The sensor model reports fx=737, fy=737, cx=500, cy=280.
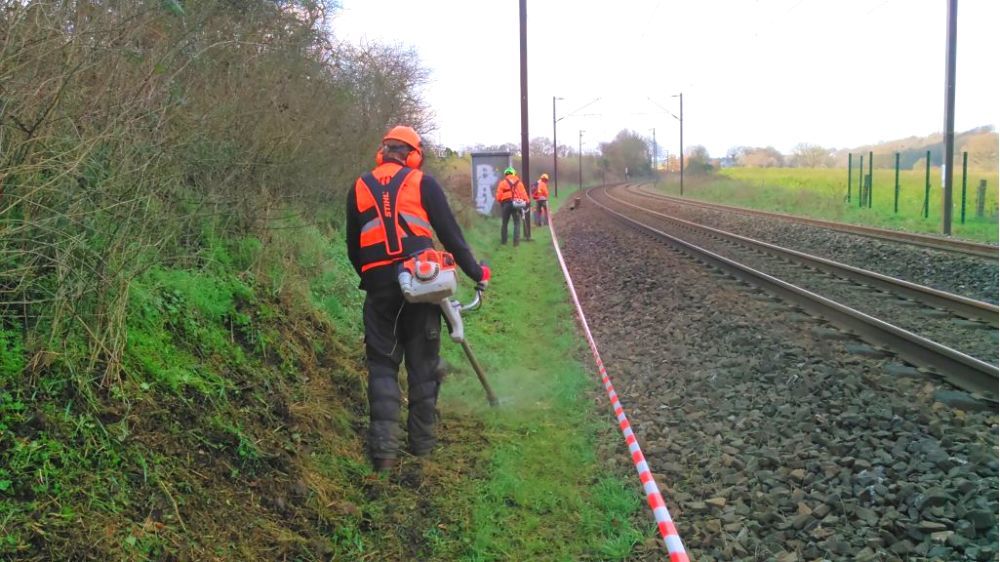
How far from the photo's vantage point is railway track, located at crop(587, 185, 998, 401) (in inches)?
245

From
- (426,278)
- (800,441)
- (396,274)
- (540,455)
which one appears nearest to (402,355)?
(396,274)

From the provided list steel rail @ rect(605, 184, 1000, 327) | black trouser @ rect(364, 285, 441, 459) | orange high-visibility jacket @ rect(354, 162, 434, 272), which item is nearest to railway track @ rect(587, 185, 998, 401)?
steel rail @ rect(605, 184, 1000, 327)

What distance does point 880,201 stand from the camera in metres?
32.8

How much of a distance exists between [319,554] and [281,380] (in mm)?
1407

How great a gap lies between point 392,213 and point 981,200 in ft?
81.2

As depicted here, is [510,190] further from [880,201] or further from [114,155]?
[880,201]

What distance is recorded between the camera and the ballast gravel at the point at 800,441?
366cm

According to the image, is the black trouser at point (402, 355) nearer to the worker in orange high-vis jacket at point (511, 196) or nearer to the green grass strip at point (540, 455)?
the green grass strip at point (540, 455)

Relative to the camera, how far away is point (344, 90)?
10.1 m

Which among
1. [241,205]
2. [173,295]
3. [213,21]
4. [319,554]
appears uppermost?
[213,21]

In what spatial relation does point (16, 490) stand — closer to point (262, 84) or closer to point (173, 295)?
point (173, 295)

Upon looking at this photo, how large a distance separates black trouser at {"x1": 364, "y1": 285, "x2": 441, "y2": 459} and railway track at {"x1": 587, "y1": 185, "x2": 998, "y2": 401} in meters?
4.11

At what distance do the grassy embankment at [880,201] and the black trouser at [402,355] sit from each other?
17.1 m

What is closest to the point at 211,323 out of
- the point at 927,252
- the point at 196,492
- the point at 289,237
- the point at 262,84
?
the point at 196,492
